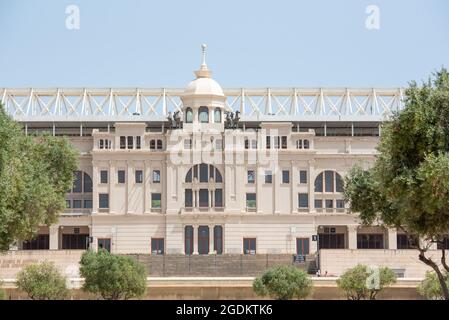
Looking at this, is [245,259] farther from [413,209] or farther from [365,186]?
[413,209]

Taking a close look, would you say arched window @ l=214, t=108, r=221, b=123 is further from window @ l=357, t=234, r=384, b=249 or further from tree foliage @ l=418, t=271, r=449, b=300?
tree foliage @ l=418, t=271, r=449, b=300

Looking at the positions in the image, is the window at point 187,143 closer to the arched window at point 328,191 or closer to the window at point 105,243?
the window at point 105,243

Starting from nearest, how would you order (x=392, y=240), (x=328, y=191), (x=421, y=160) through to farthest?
(x=421, y=160) < (x=392, y=240) < (x=328, y=191)

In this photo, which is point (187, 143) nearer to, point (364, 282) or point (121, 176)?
point (121, 176)

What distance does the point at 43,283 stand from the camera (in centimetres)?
7769

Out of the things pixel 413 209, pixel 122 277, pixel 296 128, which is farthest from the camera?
pixel 296 128

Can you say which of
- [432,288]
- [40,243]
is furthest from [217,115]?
[432,288]

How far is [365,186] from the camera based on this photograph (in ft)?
219

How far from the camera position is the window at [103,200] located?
124125mm

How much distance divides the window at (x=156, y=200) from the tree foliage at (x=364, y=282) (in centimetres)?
4504

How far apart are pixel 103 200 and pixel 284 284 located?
47.3 m
